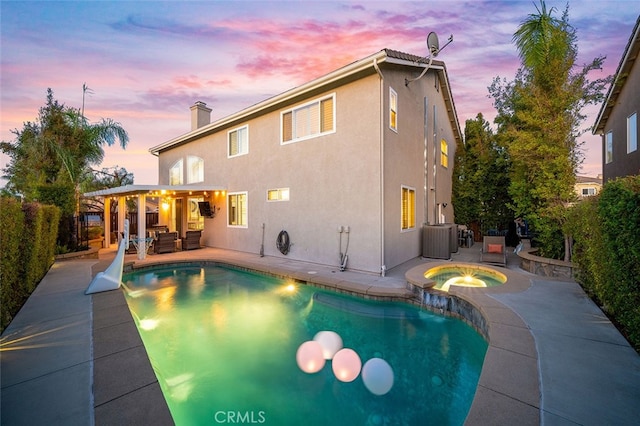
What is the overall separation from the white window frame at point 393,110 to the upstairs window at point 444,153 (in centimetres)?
611

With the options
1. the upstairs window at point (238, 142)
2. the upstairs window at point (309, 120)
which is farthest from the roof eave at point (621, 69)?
the upstairs window at point (238, 142)

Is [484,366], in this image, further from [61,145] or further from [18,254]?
[61,145]

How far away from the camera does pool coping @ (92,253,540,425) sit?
2363 mm

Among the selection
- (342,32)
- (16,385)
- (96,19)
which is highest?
(342,32)

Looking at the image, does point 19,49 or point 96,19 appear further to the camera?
point 96,19

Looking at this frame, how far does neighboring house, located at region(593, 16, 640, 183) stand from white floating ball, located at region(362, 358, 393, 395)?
35.4 ft

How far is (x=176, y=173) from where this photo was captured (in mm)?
16938

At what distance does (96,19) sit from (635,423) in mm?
13772

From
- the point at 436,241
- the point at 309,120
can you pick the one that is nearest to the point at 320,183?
the point at 309,120

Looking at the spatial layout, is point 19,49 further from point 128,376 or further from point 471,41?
point 471,41

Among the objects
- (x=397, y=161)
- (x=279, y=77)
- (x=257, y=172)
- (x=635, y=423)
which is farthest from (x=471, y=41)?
(x=635, y=423)

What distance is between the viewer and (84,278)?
7.18 meters

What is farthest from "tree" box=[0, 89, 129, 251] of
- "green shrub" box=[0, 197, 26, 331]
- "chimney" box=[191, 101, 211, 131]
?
"green shrub" box=[0, 197, 26, 331]

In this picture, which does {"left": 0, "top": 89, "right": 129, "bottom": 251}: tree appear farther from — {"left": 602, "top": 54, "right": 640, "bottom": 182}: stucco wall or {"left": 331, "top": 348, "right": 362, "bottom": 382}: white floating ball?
{"left": 602, "top": 54, "right": 640, "bottom": 182}: stucco wall
